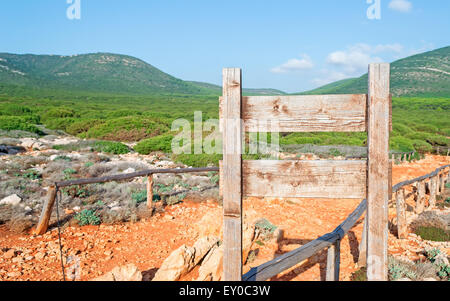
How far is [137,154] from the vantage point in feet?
45.2

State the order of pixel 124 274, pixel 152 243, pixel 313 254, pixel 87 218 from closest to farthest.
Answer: pixel 313 254 → pixel 124 274 → pixel 152 243 → pixel 87 218

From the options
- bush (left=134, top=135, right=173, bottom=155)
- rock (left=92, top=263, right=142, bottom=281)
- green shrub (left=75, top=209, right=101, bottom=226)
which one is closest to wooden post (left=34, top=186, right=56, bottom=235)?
green shrub (left=75, top=209, right=101, bottom=226)

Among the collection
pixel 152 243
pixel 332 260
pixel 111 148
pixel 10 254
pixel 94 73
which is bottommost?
pixel 152 243

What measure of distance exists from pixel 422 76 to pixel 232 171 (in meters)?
103

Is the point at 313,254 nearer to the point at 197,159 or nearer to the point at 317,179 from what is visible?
the point at 317,179

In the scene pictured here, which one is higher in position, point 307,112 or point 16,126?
point 16,126

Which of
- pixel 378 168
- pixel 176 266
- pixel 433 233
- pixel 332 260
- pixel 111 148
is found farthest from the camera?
pixel 111 148

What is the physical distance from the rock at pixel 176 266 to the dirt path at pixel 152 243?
0.59m

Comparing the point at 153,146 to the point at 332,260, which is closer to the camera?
the point at 332,260

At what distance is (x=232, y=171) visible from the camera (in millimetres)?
2113

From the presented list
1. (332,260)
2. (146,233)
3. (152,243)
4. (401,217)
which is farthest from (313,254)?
(401,217)

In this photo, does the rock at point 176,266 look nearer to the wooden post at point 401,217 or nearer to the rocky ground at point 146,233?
the rocky ground at point 146,233

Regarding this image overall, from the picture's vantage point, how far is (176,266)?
3.90 meters

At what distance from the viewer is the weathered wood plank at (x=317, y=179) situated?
2068 mm
